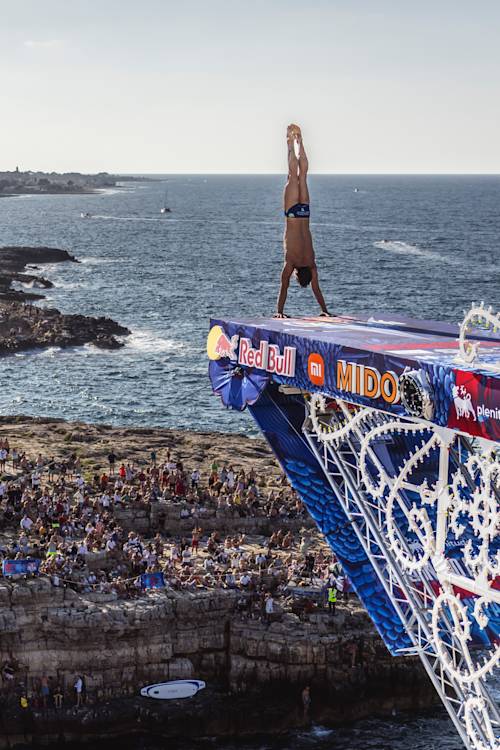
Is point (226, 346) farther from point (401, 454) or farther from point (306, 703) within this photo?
point (306, 703)

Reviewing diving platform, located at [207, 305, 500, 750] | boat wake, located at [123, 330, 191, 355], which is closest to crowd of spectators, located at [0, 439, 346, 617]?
diving platform, located at [207, 305, 500, 750]

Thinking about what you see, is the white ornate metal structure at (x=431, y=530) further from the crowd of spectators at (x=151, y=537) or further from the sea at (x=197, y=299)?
the sea at (x=197, y=299)

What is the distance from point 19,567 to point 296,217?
12.1m

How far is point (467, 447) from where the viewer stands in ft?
Result: 76.3

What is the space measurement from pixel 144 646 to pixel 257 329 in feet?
32.5

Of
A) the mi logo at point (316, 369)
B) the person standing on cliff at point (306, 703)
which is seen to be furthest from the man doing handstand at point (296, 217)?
the person standing on cliff at point (306, 703)

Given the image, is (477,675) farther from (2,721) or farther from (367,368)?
(2,721)

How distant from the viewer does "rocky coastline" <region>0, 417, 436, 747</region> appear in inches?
1167

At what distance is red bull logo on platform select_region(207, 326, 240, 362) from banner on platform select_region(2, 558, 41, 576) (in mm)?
8172

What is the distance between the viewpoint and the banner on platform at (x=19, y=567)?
30641 mm

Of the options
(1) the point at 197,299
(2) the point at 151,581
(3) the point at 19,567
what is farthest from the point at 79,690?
(1) the point at 197,299

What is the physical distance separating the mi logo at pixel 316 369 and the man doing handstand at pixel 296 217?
3945 mm

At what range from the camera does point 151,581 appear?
102ft

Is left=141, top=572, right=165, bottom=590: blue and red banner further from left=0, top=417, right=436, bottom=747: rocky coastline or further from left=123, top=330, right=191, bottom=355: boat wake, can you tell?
left=123, top=330, right=191, bottom=355: boat wake
